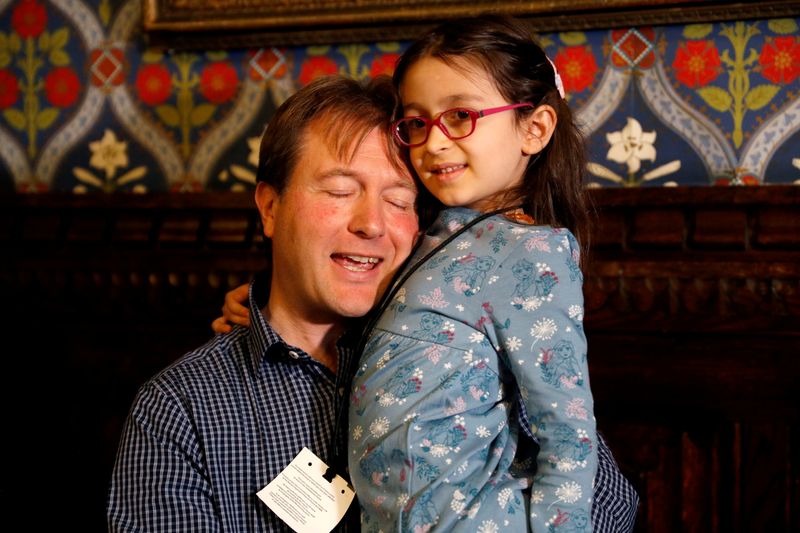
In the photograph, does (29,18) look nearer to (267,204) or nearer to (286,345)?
(267,204)

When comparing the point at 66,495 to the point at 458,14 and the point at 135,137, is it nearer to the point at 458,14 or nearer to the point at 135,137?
the point at 135,137

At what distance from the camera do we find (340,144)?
1629 millimetres

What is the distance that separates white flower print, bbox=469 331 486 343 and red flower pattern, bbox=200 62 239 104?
117cm

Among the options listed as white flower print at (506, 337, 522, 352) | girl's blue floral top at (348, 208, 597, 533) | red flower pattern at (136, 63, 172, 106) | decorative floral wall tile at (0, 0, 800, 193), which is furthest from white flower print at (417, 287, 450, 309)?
red flower pattern at (136, 63, 172, 106)

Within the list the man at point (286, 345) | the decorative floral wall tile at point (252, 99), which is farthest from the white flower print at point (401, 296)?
the decorative floral wall tile at point (252, 99)

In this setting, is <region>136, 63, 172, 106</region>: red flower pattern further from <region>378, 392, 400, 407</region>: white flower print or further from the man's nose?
<region>378, 392, 400, 407</region>: white flower print

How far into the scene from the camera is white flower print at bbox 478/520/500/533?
134 cm

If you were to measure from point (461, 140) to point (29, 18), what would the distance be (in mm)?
1537

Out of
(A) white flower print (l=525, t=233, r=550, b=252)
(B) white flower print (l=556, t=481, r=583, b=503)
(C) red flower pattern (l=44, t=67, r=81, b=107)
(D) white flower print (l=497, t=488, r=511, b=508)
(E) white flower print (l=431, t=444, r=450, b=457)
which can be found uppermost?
(C) red flower pattern (l=44, t=67, r=81, b=107)

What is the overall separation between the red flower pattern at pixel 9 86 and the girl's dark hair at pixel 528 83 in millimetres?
1334

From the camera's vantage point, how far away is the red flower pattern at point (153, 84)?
2354mm

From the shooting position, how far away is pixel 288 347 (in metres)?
1.60

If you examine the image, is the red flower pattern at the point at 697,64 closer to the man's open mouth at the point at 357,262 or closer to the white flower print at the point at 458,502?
the man's open mouth at the point at 357,262

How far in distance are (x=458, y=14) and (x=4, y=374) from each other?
1.49 meters
